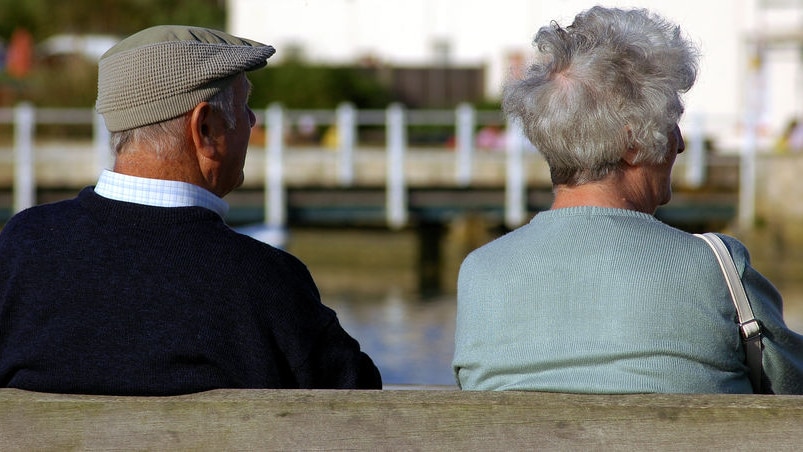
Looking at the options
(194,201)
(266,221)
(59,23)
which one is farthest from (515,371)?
(59,23)

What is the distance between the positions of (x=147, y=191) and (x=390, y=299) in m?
12.7

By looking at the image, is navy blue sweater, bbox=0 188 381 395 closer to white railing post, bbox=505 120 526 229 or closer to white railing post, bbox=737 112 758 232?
white railing post, bbox=505 120 526 229

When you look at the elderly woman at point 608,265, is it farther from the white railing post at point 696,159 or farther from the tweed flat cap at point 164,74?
the white railing post at point 696,159

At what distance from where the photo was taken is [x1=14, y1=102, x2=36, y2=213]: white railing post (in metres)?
15.4

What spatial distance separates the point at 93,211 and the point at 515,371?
2.74 ft

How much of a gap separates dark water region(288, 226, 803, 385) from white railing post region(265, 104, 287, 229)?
43.7 inches

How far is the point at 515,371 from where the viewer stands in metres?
2.18

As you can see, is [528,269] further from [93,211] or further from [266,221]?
[266,221]

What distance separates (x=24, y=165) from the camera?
15727 millimetres

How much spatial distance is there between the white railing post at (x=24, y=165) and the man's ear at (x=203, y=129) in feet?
44.8

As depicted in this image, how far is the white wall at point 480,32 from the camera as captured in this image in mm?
24859

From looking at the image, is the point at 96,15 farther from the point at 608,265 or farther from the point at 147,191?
the point at 608,265

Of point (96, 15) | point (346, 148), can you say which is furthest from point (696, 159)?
point (96, 15)

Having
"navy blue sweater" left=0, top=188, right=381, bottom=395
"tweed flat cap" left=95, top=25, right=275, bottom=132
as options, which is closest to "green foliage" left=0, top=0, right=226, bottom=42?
"tweed flat cap" left=95, top=25, right=275, bottom=132
